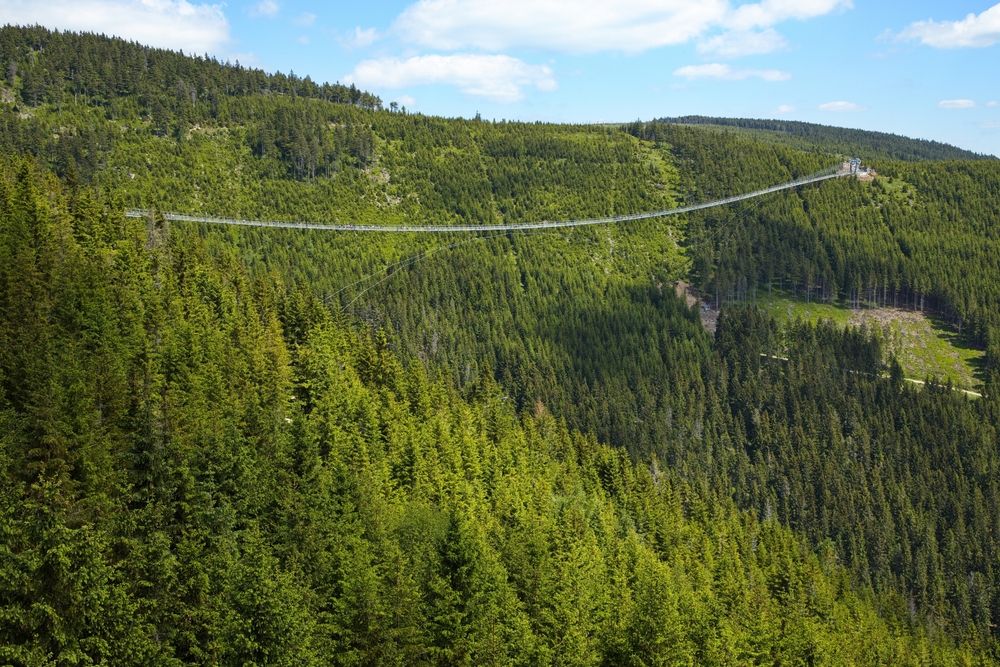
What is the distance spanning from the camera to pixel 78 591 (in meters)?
36.0

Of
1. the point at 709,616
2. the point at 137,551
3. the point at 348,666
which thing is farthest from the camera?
the point at 709,616

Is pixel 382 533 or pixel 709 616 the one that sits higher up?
pixel 382 533

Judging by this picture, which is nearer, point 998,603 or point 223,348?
point 223,348

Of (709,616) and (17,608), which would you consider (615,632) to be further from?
(17,608)

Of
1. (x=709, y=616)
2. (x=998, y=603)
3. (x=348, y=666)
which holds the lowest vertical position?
(x=998, y=603)

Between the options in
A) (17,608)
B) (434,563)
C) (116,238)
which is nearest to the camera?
(17,608)

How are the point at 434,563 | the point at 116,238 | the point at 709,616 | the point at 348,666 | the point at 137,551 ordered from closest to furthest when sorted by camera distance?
the point at 137,551, the point at 348,666, the point at 434,563, the point at 709,616, the point at 116,238

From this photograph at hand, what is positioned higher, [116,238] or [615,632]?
[116,238]

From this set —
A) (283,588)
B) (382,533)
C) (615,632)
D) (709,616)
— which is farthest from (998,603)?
(283,588)

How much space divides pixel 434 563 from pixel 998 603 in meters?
187

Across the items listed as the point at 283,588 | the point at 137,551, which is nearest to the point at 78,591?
the point at 137,551

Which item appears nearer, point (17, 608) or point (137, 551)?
point (17, 608)

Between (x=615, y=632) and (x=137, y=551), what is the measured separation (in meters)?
32.6

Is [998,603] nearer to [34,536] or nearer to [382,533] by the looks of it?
[382,533]
